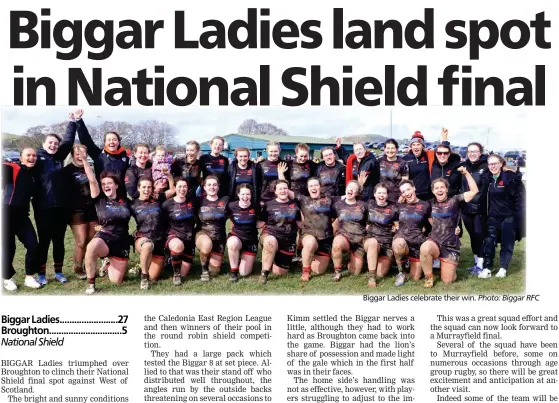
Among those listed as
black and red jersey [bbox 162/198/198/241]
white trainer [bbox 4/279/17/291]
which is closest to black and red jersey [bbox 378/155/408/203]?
black and red jersey [bbox 162/198/198/241]

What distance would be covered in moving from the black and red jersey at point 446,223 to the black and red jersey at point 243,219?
7.96ft

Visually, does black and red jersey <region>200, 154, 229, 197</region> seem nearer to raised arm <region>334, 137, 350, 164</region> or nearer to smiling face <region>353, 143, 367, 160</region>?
smiling face <region>353, 143, 367, 160</region>

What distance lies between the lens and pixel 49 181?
6.02 meters

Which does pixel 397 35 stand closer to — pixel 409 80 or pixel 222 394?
pixel 409 80

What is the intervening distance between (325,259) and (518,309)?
2.49 meters

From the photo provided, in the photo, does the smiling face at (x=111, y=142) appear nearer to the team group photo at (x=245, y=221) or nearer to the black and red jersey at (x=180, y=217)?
the team group photo at (x=245, y=221)

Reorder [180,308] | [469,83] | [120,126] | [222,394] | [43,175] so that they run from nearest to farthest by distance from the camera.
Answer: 1. [222,394]
2. [180,308]
3. [43,175]
4. [469,83]
5. [120,126]

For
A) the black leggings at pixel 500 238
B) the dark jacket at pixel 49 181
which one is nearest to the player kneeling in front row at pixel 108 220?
the dark jacket at pixel 49 181

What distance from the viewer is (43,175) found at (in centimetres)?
601

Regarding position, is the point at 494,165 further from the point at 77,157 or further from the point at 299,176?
the point at 77,157

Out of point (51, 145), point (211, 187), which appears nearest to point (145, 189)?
point (211, 187)

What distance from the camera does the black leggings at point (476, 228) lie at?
6680 mm

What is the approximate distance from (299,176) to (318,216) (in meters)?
0.82

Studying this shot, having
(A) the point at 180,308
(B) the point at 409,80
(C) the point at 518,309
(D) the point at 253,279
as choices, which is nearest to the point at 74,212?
(A) the point at 180,308
